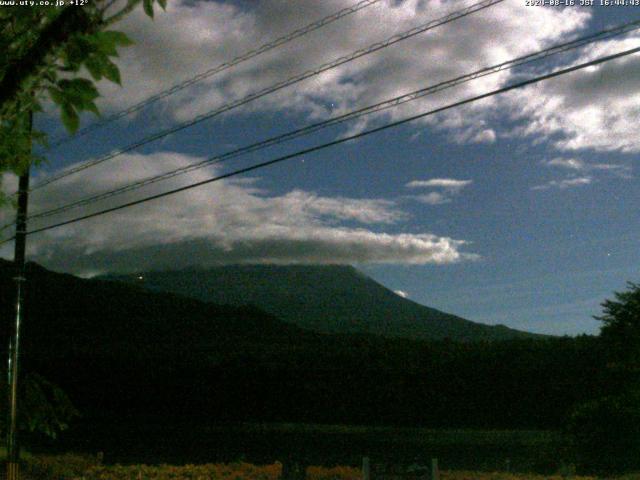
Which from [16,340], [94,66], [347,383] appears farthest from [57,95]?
[347,383]

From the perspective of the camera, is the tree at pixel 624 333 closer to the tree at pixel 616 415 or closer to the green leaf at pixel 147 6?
the tree at pixel 616 415

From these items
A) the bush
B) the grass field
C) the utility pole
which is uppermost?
the utility pole

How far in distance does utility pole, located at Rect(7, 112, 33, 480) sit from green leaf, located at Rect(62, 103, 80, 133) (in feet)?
35.6

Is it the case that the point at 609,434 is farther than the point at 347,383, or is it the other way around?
the point at 347,383

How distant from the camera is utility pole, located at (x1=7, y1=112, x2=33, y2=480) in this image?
48.6 ft

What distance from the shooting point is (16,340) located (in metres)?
16.0

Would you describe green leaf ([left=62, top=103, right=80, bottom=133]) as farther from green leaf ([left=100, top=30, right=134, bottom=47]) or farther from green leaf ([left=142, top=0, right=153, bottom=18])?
green leaf ([left=142, top=0, right=153, bottom=18])

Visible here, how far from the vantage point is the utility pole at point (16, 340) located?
583 inches

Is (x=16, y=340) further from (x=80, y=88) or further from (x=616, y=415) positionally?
(x=616, y=415)

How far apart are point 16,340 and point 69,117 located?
14.0 meters

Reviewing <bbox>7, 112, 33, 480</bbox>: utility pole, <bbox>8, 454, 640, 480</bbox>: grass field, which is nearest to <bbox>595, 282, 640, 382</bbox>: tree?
<bbox>8, 454, 640, 480</bbox>: grass field

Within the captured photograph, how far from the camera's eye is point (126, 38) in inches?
132

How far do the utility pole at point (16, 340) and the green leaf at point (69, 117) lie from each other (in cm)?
1084

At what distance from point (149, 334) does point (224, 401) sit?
57.0m
